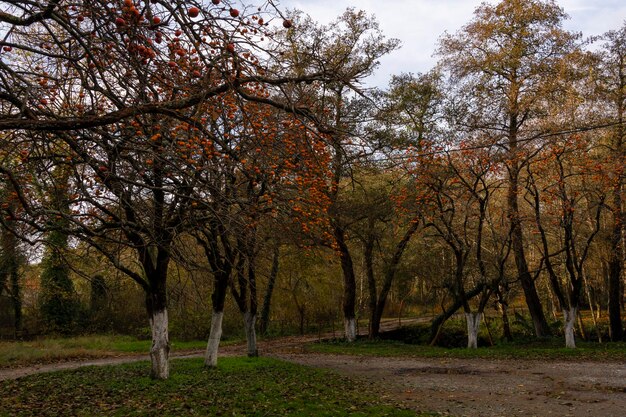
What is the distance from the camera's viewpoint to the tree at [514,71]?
18953 millimetres

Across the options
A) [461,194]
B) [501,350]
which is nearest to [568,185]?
[461,194]

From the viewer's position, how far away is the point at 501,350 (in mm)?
17422

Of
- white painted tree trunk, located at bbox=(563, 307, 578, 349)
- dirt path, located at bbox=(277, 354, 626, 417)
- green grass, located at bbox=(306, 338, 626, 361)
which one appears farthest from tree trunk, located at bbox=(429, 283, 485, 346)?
dirt path, located at bbox=(277, 354, 626, 417)

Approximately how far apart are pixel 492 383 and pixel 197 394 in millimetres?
Result: 6072

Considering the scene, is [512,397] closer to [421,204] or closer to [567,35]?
[421,204]

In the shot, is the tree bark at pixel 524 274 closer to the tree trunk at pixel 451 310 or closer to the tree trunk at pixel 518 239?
the tree trunk at pixel 518 239

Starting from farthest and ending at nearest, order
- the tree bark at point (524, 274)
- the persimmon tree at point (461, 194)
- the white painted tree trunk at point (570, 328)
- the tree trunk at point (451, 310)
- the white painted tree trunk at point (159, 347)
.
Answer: the tree trunk at point (451, 310), the tree bark at point (524, 274), the persimmon tree at point (461, 194), the white painted tree trunk at point (570, 328), the white painted tree trunk at point (159, 347)

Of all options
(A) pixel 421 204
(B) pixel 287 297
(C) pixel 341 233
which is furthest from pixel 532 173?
(B) pixel 287 297

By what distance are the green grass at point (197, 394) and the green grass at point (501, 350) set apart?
5681 mm

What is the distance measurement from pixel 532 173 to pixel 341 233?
711 cm

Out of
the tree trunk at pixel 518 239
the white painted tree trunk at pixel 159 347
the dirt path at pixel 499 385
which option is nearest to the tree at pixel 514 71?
the tree trunk at pixel 518 239

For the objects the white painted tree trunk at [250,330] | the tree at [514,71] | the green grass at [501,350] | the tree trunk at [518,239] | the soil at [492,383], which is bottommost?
the green grass at [501,350]

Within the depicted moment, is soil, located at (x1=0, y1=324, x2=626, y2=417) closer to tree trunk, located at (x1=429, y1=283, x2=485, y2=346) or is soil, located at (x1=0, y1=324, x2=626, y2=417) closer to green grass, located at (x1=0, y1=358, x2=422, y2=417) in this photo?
green grass, located at (x1=0, y1=358, x2=422, y2=417)

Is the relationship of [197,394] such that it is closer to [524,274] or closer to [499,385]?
[499,385]
